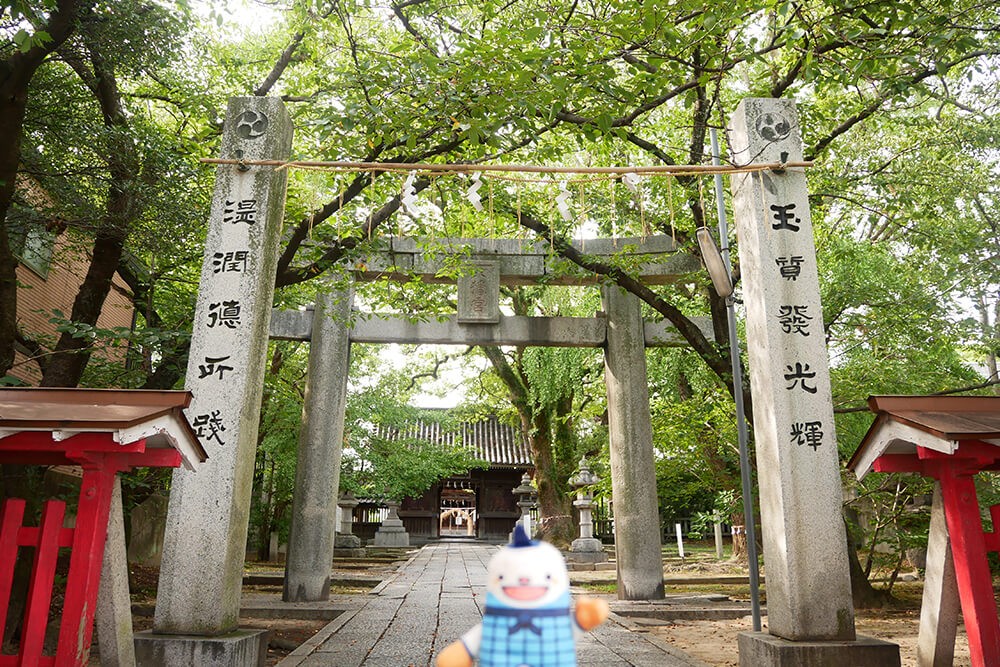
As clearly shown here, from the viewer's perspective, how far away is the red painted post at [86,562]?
369cm

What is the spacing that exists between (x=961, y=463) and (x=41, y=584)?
18.1 ft

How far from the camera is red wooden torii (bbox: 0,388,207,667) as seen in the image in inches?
142

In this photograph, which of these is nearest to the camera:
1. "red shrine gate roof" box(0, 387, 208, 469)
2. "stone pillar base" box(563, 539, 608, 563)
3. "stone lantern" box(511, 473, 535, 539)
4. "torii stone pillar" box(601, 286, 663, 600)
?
"red shrine gate roof" box(0, 387, 208, 469)

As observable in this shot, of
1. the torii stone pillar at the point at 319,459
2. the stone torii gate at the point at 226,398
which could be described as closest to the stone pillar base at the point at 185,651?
the stone torii gate at the point at 226,398

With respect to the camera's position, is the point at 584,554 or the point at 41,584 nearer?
the point at 41,584

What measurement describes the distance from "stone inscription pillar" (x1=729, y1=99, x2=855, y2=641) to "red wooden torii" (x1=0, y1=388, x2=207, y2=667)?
4.54 metres

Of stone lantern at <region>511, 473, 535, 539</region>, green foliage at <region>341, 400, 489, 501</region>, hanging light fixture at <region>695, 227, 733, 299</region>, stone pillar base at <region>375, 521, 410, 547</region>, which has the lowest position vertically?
stone pillar base at <region>375, 521, 410, 547</region>

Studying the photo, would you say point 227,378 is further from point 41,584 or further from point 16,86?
point 16,86

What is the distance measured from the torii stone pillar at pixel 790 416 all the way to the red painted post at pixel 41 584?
188 inches

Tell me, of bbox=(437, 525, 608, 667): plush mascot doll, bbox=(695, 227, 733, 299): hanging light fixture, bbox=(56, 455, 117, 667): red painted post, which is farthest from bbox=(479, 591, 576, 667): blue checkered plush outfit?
bbox=(695, 227, 733, 299): hanging light fixture

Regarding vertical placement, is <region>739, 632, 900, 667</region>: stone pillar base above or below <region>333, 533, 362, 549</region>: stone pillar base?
above

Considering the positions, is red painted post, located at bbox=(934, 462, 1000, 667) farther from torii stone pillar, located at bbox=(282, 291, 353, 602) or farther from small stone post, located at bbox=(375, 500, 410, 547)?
small stone post, located at bbox=(375, 500, 410, 547)

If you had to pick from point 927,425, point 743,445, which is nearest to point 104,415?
point 927,425

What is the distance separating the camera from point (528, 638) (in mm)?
2424
